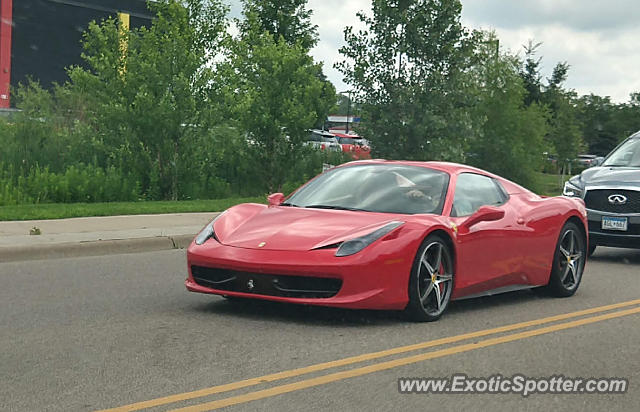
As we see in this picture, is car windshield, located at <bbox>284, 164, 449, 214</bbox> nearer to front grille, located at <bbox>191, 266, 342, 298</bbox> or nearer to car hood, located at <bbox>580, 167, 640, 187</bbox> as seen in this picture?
front grille, located at <bbox>191, 266, 342, 298</bbox>

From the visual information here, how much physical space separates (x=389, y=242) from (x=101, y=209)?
952 cm

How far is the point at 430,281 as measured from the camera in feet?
26.4

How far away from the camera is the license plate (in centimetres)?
1362

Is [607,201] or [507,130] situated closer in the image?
[607,201]

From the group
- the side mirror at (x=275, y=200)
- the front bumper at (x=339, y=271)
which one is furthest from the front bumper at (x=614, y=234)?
the front bumper at (x=339, y=271)

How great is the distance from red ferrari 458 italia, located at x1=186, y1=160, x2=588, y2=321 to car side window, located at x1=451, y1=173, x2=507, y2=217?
0.01 m

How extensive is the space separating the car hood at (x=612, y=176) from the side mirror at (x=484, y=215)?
Result: 5.83 m

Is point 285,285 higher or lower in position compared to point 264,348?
higher

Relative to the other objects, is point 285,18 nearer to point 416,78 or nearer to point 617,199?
point 416,78

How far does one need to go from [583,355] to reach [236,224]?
293cm

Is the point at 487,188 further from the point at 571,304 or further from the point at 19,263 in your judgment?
the point at 19,263

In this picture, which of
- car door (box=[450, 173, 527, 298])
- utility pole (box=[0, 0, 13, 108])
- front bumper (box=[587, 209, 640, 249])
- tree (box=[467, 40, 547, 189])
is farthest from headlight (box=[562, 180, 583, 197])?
utility pole (box=[0, 0, 13, 108])

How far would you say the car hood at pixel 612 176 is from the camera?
1395 cm

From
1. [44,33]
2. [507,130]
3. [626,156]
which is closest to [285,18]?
[507,130]
